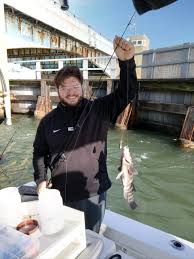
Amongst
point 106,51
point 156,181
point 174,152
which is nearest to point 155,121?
point 174,152

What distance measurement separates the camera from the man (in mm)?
2582

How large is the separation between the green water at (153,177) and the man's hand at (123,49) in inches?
134

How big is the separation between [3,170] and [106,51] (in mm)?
17645

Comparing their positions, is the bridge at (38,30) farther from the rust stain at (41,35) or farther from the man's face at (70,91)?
the man's face at (70,91)

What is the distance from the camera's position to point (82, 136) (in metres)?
2.62

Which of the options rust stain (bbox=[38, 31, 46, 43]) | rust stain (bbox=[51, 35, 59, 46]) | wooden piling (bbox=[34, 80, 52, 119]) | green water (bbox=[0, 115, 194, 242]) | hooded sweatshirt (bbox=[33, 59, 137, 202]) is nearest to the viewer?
hooded sweatshirt (bbox=[33, 59, 137, 202])

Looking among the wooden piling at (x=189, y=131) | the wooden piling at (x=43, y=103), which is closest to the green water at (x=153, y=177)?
the wooden piling at (x=189, y=131)

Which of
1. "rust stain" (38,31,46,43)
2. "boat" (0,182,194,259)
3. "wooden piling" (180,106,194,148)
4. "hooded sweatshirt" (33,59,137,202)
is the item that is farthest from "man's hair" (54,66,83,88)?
"rust stain" (38,31,46,43)

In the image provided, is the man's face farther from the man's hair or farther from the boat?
the boat

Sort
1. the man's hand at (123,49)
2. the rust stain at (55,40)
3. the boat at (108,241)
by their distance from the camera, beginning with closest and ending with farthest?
the boat at (108,241) < the man's hand at (123,49) < the rust stain at (55,40)

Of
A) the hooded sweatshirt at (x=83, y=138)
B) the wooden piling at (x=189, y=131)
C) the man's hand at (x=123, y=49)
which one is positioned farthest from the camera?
the wooden piling at (x=189, y=131)

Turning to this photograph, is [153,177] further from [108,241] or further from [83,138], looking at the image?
[108,241]

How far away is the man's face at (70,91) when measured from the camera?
2559 millimetres

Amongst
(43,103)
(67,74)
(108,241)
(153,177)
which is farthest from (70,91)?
(43,103)
